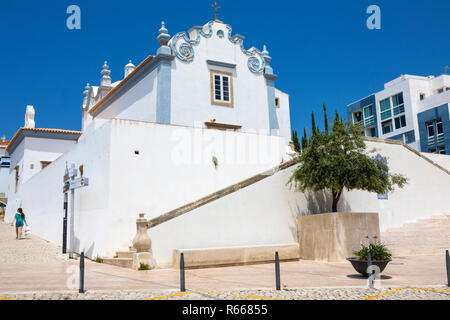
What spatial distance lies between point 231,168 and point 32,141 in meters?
16.5

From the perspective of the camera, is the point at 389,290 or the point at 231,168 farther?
the point at 231,168

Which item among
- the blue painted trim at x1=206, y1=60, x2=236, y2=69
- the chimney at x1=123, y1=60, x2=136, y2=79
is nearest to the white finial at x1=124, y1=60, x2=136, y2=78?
the chimney at x1=123, y1=60, x2=136, y2=79

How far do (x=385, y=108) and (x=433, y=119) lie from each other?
7.89m

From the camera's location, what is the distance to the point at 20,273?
440 inches

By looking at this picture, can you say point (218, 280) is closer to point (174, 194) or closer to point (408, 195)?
point (174, 194)

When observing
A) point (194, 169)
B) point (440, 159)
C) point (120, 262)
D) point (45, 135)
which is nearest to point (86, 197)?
point (120, 262)

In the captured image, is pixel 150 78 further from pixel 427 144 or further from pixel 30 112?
pixel 427 144

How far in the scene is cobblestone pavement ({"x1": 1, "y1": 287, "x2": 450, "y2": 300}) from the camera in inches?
309

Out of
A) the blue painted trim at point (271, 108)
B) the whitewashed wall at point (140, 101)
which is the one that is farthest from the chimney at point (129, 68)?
the blue painted trim at point (271, 108)

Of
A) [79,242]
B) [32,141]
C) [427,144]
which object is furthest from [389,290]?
[427,144]

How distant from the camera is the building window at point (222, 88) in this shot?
21844 millimetres

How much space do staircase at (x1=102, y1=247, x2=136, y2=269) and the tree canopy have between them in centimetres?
642

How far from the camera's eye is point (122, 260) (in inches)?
530

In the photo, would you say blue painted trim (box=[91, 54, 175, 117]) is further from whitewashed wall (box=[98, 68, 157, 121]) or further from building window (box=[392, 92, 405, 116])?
building window (box=[392, 92, 405, 116])
